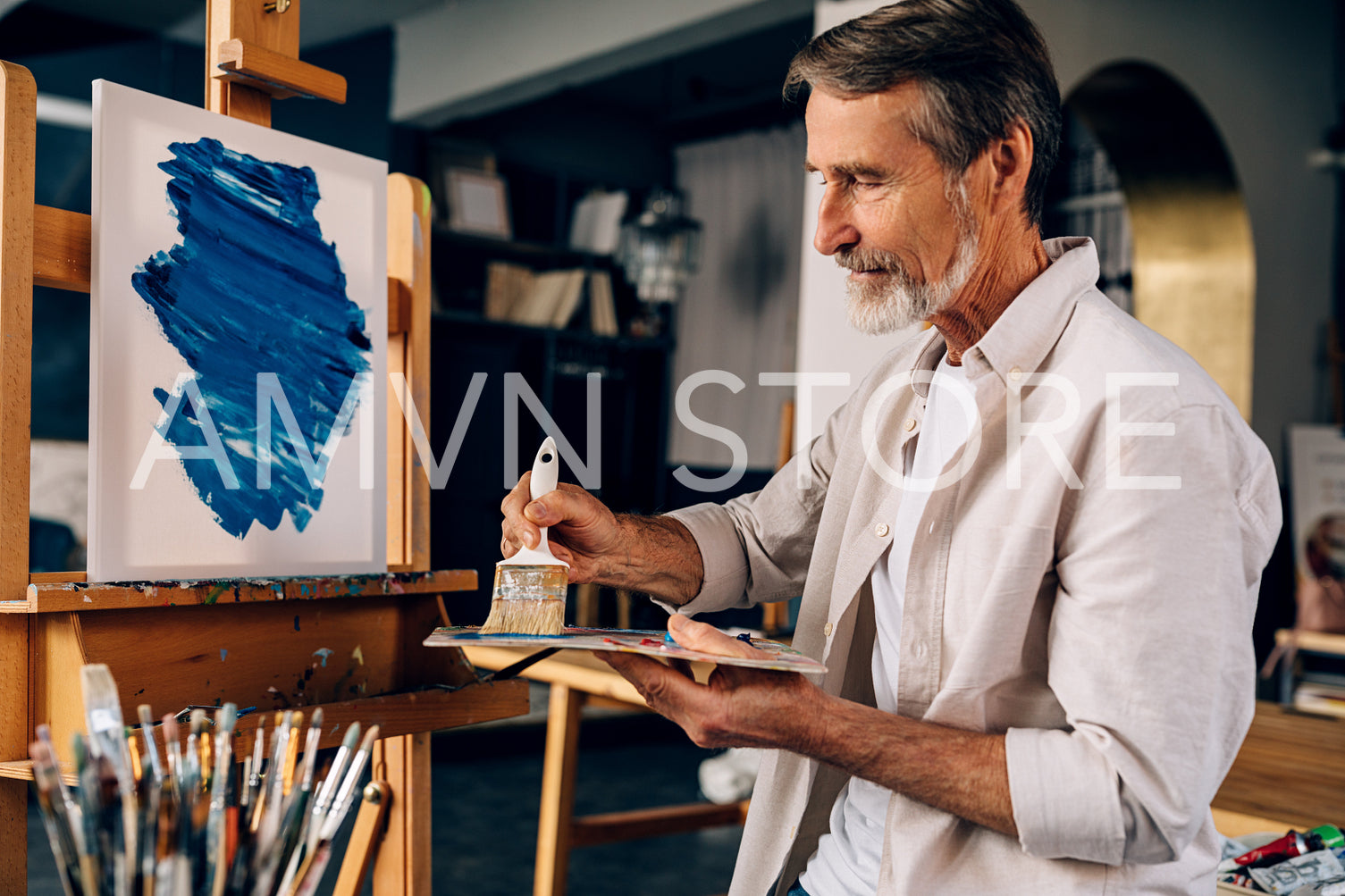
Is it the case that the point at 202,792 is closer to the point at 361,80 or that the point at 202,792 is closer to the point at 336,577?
the point at 336,577

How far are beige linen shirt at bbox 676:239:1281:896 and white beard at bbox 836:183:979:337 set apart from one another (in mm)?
64

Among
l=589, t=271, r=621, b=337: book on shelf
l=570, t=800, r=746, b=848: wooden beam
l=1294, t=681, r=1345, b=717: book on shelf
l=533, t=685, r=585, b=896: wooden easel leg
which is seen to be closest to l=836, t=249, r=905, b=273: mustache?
l=533, t=685, r=585, b=896: wooden easel leg

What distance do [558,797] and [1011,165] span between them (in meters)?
1.81

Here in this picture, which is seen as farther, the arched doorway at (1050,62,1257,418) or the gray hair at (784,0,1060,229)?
the arched doorway at (1050,62,1257,418)

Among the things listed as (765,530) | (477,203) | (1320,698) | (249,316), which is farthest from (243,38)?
(477,203)

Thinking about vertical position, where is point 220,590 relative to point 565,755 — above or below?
above

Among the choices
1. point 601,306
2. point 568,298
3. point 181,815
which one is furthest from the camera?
point 601,306

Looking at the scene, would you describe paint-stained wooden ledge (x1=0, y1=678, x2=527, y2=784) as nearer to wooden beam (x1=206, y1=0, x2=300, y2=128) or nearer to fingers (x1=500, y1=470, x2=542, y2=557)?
fingers (x1=500, y1=470, x2=542, y2=557)

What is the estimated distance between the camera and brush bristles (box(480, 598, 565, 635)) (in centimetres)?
111

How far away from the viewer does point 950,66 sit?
1.05m

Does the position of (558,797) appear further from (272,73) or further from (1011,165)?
(1011,165)

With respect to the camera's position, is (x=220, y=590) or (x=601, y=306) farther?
(x=601, y=306)

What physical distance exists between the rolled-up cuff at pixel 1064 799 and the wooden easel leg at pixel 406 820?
811 mm

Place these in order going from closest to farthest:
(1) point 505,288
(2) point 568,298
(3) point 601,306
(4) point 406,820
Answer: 1. (4) point 406,820
2. (1) point 505,288
3. (2) point 568,298
4. (3) point 601,306
